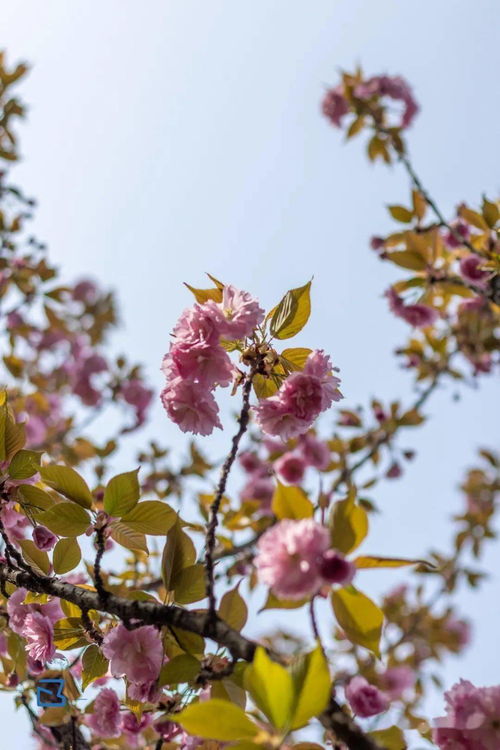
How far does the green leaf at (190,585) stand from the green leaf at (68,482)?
0.21 meters

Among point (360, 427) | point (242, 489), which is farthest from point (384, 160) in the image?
point (242, 489)

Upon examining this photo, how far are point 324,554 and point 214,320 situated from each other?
0.56m

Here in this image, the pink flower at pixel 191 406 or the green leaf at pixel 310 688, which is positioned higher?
the pink flower at pixel 191 406

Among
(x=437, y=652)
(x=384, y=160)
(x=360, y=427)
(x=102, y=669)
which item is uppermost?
(x=384, y=160)

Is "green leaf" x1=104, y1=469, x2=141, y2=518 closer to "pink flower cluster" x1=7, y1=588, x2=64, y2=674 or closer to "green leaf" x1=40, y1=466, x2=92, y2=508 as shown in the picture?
"green leaf" x1=40, y1=466, x2=92, y2=508

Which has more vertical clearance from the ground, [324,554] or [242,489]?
[242,489]

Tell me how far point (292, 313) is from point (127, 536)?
0.54 m

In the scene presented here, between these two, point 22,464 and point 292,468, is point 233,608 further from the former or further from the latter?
point 292,468

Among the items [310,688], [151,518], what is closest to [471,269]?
[151,518]

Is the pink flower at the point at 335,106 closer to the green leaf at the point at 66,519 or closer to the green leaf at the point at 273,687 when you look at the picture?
the green leaf at the point at 66,519

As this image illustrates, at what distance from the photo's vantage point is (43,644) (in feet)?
3.61

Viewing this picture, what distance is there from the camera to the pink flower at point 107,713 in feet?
3.87

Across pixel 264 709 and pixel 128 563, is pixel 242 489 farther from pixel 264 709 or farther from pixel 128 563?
pixel 264 709

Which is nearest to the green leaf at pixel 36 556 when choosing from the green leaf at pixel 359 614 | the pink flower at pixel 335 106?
the green leaf at pixel 359 614
